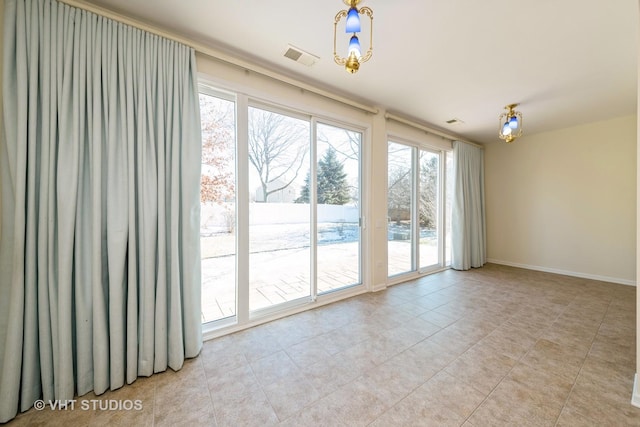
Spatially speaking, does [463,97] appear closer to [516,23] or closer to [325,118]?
[516,23]

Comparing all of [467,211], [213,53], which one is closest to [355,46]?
[213,53]

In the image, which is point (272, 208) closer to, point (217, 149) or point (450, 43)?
point (217, 149)

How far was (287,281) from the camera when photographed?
2.70 metres

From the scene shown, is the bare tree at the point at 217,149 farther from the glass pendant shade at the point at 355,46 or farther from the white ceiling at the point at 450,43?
the glass pendant shade at the point at 355,46

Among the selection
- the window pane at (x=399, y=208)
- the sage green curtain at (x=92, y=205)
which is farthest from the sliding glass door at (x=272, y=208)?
the window pane at (x=399, y=208)

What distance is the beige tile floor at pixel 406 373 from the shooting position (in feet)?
4.39

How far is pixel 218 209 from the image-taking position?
7.28 feet

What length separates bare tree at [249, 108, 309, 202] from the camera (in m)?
2.41

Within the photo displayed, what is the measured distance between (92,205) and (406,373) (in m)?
2.42

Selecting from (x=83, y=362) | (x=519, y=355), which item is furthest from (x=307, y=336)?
(x=519, y=355)

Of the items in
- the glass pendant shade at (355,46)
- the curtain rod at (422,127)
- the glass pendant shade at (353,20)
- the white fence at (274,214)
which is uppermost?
the curtain rod at (422,127)

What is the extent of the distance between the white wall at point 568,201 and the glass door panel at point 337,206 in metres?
3.64

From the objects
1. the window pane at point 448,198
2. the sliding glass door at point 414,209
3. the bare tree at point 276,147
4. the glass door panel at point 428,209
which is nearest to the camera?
the bare tree at point 276,147

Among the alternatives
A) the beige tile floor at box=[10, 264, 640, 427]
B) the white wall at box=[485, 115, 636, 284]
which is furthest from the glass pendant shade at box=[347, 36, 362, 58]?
the white wall at box=[485, 115, 636, 284]
